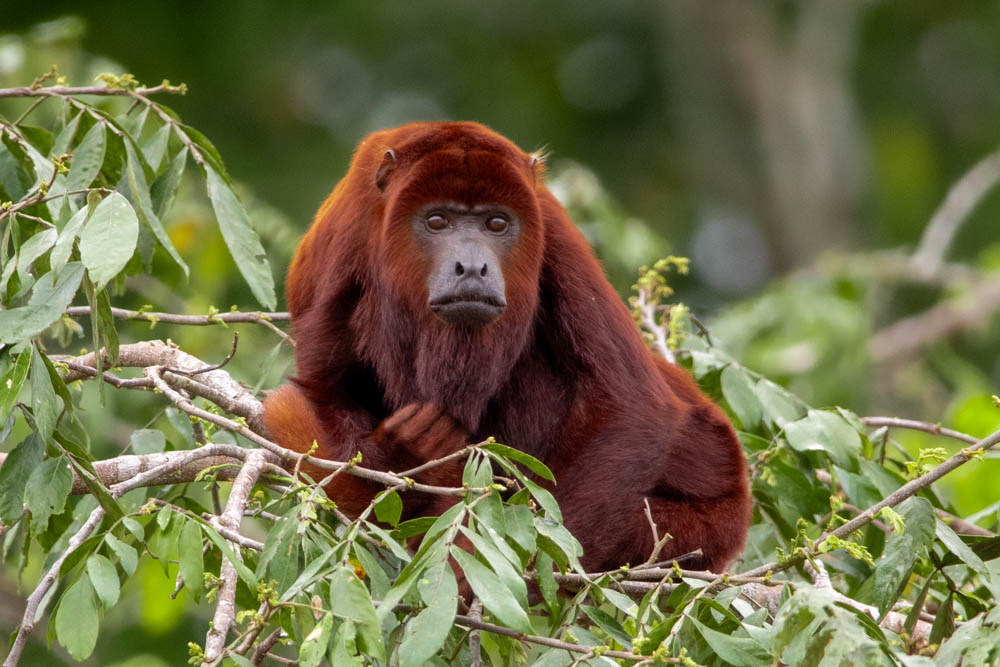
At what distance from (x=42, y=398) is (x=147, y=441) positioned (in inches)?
36.2

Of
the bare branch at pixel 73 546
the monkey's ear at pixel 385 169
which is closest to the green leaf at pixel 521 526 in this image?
the bare branch at pixel 73 546

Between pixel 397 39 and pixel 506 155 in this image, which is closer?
pixel 506 155

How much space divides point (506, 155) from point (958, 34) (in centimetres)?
1276

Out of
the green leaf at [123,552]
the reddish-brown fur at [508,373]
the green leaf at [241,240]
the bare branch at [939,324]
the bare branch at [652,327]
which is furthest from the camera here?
the bare branch at [939,324]

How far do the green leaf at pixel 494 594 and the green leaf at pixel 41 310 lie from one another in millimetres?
694

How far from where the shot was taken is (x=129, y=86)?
2.92 metres

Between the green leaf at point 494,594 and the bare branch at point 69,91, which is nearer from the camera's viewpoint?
the green leaf at point 494,594

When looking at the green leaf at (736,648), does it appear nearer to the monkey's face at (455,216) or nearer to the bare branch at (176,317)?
the monkey's face at (455,216)

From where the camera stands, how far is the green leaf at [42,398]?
193 cm

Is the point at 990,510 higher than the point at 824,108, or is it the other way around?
the point at 990,510

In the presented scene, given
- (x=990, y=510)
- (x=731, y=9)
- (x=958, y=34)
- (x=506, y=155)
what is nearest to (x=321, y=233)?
(x=506, y=155)

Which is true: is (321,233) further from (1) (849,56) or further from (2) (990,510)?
(1) (849,56)

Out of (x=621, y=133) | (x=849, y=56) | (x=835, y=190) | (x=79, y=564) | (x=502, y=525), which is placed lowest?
(x=621, y=133)

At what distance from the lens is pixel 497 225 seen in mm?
2961
